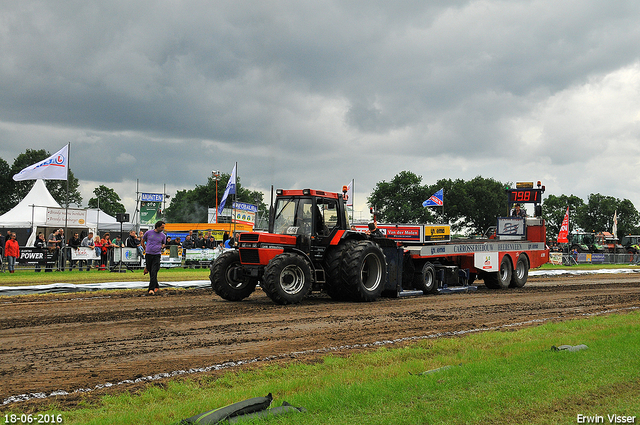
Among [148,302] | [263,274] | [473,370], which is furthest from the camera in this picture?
[148,302]

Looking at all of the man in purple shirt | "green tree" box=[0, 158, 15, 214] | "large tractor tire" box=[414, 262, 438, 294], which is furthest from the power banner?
"green tree" box=[0, 158, 15, 214]

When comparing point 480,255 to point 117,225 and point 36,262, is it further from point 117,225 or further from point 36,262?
point 117,225

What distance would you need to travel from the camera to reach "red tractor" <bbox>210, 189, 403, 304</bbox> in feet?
39.8

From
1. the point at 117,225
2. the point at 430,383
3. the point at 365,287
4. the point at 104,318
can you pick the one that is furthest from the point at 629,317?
the point at 117,225

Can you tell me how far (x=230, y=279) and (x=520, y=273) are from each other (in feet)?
37.5

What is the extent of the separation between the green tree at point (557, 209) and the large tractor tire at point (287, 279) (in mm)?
98380

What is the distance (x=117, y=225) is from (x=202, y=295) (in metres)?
35.5

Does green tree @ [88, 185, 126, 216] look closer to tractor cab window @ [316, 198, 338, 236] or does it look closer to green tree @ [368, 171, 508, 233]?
green tree @ [368, 171, 508, 233]

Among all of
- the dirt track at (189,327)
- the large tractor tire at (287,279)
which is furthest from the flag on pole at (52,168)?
the large tractor tire at (287,279)

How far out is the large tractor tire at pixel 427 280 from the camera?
15.7m

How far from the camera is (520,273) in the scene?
65.3 feet

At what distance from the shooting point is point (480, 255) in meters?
18.0

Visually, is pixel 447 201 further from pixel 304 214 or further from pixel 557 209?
pixel 304 214

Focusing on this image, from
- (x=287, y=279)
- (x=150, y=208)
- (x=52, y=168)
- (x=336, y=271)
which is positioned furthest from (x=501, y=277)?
(x=150, y=208)
